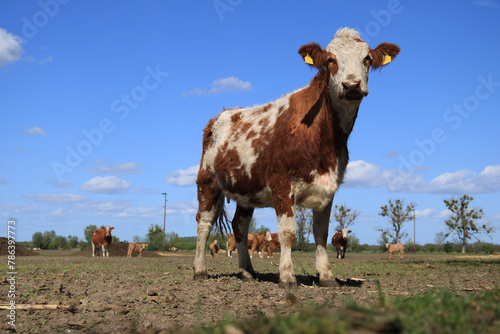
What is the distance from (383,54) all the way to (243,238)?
4550mm

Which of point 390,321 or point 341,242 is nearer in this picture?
point 390,321

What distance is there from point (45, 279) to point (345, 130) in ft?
22.5

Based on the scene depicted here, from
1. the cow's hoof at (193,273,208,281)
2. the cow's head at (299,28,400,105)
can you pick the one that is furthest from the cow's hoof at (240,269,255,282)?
the cow's head at (299,28,400,105)

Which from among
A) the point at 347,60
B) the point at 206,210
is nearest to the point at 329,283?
the point at 206,210

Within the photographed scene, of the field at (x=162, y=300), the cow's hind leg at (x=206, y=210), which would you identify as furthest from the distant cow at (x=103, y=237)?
the cow's hind leg at (x=206, y=210)

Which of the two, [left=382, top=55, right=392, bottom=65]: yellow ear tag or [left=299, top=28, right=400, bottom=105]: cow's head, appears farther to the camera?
[left=382, top=55, right=392, bottom=65]: yellow ear tag

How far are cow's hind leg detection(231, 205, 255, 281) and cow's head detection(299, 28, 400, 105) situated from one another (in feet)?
10.6

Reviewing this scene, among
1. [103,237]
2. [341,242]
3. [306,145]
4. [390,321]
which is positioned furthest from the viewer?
[103,237]

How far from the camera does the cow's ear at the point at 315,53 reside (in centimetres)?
802

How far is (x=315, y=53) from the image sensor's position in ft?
26.4

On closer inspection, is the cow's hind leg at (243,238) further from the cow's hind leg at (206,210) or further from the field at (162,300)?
the cow's hind leg at (206,210)

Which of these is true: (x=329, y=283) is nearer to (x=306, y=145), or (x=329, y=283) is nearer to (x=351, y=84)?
(x=306, y=145)

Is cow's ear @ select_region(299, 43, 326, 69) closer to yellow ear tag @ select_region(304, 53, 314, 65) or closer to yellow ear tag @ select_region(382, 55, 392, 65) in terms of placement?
yellow ear tag @ select_region(304, 53, 314, 65)

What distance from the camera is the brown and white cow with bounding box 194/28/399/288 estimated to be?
7.71 m
